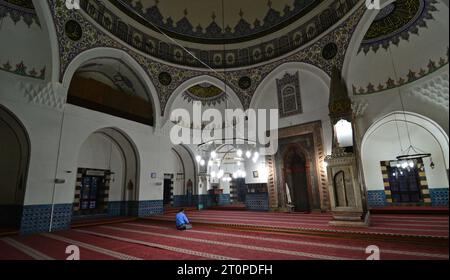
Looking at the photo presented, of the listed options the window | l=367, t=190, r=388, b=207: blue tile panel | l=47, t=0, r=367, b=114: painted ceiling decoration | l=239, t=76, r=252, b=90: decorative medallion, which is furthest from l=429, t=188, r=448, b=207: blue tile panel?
l=239, t=76, r=252, b=90: decorative medallion

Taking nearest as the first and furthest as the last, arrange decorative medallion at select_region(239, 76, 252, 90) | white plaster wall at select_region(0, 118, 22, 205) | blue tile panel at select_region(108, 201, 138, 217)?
white plaster wall at select_region(0, 118, 22, 205) < blue tile panel at select_region(108, 201, 138, 217) < decorative medallion at select_region(239, 76, 252, 90)

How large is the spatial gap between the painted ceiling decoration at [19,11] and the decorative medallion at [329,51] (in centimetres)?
758

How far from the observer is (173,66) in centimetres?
801

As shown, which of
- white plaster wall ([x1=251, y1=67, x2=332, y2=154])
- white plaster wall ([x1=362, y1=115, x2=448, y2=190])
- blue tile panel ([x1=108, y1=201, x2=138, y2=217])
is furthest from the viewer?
blue tile panel ([x1=108, y1=201, x2=138, y2=217])

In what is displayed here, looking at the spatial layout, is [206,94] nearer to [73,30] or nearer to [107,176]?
[107,176]

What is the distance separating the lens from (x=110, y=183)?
7.41 metres

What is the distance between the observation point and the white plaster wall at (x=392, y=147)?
6.84 metres

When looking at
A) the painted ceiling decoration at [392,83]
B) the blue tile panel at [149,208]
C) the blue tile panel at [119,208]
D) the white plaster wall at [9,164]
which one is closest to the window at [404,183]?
the painted ceiling decoration at [392,83]

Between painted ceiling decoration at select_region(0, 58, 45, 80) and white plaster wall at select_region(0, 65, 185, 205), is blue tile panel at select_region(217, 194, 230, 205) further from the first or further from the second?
painted ceiling decoration at select_region(0, 58, 45, 80)

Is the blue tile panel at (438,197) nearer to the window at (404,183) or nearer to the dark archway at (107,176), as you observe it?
the window at (404,183)

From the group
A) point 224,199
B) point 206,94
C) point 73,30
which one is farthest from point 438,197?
point 73,30

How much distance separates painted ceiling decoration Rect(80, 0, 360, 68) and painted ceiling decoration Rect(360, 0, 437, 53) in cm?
99

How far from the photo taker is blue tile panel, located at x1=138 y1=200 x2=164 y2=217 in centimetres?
675
